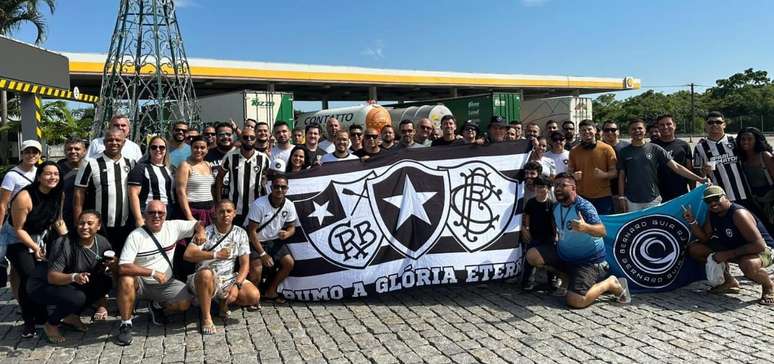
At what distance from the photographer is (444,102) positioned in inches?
1150

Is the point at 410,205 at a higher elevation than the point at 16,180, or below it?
below

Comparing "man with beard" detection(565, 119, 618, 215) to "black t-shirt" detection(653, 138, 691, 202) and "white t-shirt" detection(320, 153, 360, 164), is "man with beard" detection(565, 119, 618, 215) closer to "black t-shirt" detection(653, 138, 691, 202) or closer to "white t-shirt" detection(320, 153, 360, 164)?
"black t-shirt" detection(653, 138, 691, 202)

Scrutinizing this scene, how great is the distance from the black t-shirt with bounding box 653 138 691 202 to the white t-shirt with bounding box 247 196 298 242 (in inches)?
169

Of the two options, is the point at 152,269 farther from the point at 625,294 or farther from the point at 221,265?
the point at 625,294

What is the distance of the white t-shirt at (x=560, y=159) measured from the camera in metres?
7.12

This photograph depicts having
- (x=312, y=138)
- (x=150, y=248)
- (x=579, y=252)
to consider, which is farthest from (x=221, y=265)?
(x=579, y=252)

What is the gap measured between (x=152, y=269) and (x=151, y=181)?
957 mm

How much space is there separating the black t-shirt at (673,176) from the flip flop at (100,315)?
612 cm

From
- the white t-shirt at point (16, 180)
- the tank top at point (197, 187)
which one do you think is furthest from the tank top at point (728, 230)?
the white t-shirt at point (16, 180)

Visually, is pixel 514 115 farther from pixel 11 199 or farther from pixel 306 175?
pixel 11 199

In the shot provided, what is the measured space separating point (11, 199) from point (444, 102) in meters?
25.6

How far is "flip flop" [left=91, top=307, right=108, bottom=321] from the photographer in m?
5.14

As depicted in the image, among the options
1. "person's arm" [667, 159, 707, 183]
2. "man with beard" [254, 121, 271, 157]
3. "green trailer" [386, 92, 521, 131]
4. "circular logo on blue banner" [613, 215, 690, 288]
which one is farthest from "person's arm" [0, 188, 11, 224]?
"green trailer" [386, 92, 521, 131]

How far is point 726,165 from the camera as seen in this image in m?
6.30
